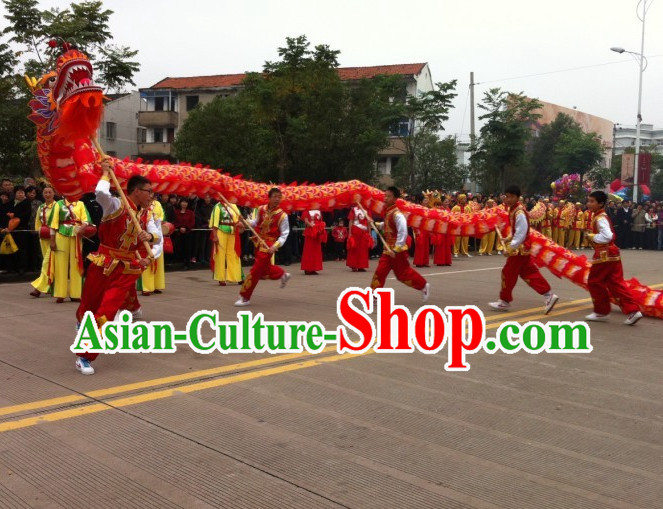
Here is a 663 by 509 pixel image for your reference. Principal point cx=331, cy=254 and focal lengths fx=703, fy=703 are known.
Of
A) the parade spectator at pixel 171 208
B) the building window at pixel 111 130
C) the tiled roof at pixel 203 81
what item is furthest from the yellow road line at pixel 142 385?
the building window at pixel 111 130

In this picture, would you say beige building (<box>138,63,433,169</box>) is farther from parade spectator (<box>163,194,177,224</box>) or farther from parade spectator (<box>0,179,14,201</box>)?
A: parade spectator (<box>0,179,14,201</box>)

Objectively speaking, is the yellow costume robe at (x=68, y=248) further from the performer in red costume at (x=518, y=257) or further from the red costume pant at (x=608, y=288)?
the red costume pant at (x=608, y=288)

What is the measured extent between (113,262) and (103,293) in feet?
0.96

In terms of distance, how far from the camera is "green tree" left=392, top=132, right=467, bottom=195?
29.2m

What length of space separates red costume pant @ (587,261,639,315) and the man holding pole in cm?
216

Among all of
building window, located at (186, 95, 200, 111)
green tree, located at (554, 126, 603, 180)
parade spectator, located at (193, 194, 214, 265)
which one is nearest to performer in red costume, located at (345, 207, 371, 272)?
parade spectator, located at (193, 194, 214, 265)

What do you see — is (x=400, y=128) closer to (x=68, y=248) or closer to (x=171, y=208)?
(x=171, y=208)

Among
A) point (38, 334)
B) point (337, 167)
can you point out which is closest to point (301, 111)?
point (337, 167)

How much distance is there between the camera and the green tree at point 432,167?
29.2 m

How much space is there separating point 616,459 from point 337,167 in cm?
2045

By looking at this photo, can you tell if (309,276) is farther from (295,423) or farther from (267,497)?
(267,497)

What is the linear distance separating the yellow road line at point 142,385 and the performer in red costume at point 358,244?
7482 mm

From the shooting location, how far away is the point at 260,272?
8602 millimetres

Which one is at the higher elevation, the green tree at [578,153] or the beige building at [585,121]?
the beige building at [585,121]
